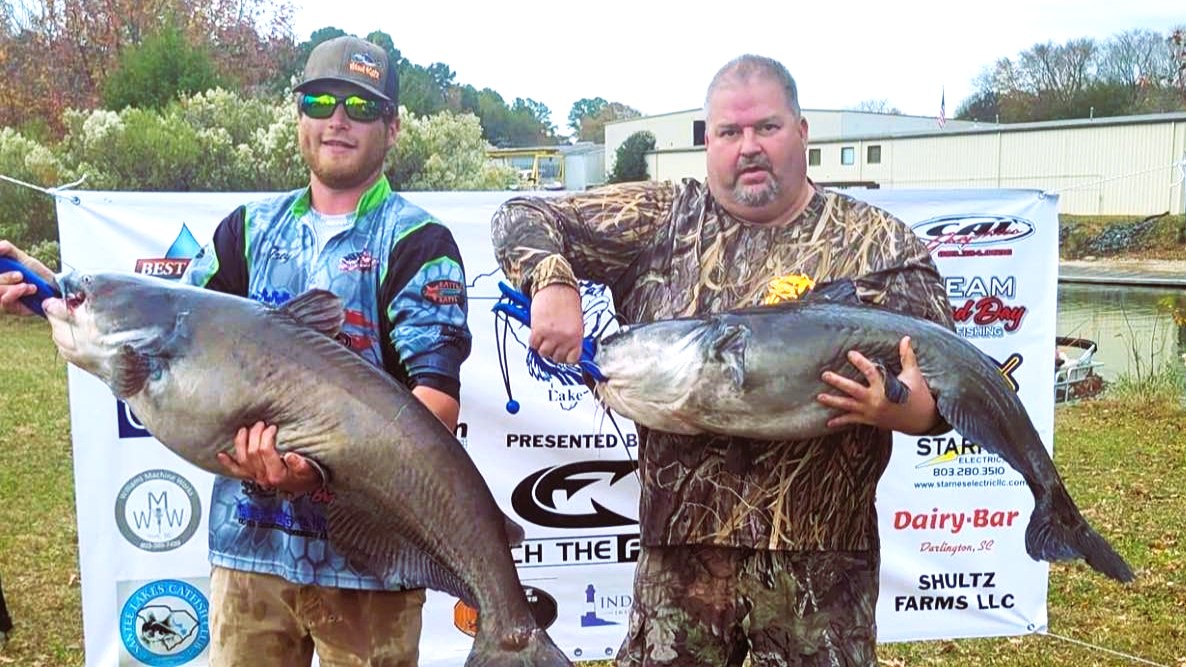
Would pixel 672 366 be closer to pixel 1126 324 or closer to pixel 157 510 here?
pixel 157 510

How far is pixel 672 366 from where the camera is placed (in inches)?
102

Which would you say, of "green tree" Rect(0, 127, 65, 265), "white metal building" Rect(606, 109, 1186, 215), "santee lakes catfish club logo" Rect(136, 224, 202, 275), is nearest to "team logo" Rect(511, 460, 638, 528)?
"santee lakes catfish club logo" Rect(136, 224, 202, 275)

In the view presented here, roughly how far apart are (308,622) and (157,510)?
2.47m

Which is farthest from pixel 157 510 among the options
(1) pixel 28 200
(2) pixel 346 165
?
(1) pixel 28 200

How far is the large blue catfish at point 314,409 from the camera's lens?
2.42 metres

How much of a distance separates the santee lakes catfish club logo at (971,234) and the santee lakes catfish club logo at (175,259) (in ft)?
12.0

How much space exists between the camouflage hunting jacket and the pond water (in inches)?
407

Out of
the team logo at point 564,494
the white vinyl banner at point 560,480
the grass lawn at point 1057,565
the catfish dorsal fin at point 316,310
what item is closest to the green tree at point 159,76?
the grass lawn at point 1057,565

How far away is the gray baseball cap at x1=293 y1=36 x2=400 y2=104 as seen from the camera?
9.52 feet

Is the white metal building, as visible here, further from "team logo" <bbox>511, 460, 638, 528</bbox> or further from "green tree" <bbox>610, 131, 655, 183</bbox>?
"team logo" <bbox>511, 460, 638, 528</bbox>

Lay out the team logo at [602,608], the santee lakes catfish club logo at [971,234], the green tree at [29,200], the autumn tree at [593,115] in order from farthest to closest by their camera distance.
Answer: the autumn tree at [593,115], the green tree at [29,200], the santee lakes catfish club logo at [971,234], the team logo at [602,608]

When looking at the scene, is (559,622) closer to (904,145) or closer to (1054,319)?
(1054,319)

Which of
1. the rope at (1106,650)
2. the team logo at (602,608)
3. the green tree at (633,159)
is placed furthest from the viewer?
the green tree at (633,159)

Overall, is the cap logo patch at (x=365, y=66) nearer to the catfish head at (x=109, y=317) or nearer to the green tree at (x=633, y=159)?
the catfish head at (x=109, y=317)
